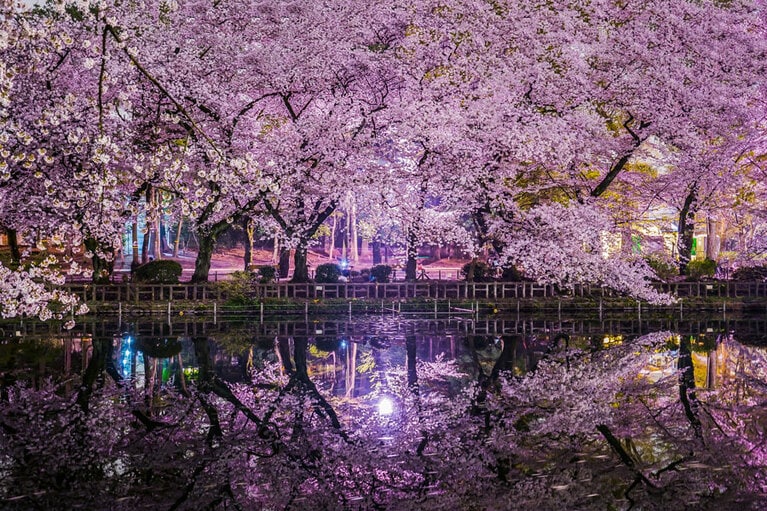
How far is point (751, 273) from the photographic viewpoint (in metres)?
35.1

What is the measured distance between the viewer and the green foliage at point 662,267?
113ft

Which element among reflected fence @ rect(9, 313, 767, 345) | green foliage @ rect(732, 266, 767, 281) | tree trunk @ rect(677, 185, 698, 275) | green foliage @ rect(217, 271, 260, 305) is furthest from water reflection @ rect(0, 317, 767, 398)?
green foliage @ rect(732, 266, 767, 281)

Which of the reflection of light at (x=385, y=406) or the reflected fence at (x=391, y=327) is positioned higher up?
the reflected fence at (x=391, y=327)

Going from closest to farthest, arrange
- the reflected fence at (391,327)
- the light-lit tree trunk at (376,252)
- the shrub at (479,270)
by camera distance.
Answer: the reflected fence at (391,327), the shrub at (479,270), the light-lit tree trunk at (376,252)

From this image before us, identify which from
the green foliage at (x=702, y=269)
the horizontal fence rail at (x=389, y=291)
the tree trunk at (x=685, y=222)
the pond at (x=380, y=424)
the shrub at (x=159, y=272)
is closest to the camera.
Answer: the pond at (x=380, y=424)

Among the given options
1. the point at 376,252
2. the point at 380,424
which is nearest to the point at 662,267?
the point at 380,424

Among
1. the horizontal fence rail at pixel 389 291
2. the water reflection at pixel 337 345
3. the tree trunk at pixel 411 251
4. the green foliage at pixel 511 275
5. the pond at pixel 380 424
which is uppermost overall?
the tree trunk at pixel 411 251

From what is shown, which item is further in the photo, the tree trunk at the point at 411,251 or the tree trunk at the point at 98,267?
the tree trunk at the point at 411,251

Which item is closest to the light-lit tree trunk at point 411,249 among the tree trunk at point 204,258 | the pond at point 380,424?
the tree trunk at point 204,258

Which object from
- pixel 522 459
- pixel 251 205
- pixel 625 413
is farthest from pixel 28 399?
pixel 251 205

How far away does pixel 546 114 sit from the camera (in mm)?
32344

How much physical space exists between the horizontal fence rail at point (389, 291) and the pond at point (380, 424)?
7469 millimetres

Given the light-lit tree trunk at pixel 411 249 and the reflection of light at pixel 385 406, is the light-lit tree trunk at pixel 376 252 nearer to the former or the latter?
the light-lit tree trunk at pixel 411 249

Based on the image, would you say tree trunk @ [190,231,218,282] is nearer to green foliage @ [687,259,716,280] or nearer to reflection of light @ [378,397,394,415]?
reflection of light @ [378,397,394,415]
